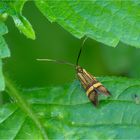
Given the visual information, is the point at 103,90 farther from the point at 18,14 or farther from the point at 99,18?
the point at 18,14

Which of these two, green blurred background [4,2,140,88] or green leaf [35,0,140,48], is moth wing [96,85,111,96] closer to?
green leaf [35,0,140,48]

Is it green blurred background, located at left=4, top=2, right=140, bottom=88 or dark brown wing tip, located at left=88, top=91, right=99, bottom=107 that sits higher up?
dark brown wing tip, located at left=88, top=91, right=99, bottom=107

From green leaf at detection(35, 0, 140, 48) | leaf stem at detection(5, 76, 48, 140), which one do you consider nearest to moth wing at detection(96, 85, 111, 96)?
green leaf at detection(35, 0, 140, 48)

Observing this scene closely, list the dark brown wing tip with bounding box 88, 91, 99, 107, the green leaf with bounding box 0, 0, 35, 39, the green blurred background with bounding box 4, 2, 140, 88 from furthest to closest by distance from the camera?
1. the green blurred background with bounding box 4, 2, 140, 88
2. the dark brown wing tip with bounding box 88, 91, 99, 107
3. the green leaf with bounding box 0, 0, 35, 39

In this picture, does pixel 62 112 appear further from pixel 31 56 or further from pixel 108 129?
pixel 31 56

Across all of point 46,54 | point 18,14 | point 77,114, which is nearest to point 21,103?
point 77,114

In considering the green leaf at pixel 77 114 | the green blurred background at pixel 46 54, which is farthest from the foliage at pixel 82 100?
the green blurred background at pixel 46 54
